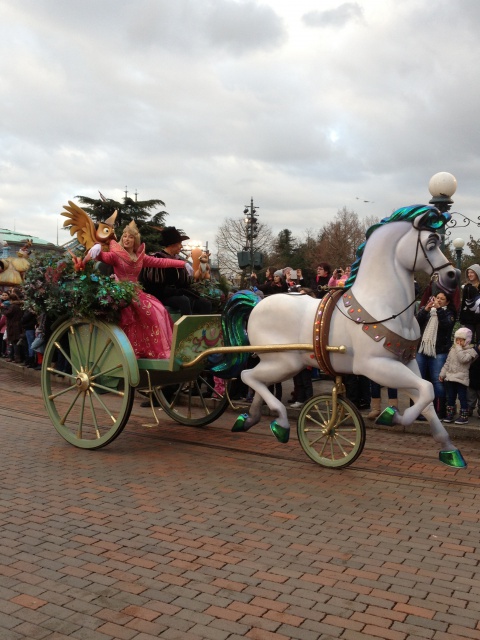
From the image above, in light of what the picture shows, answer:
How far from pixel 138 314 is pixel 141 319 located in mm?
68

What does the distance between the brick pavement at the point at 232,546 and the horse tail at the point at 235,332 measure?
95cm

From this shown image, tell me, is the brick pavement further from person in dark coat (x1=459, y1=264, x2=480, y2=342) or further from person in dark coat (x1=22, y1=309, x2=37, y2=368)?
person in dark coat (x1=22, y1=309, x2=37, y2=368)

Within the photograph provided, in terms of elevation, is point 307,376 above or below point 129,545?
above

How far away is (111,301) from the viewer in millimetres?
7363

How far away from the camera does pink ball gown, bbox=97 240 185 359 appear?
25.3ft

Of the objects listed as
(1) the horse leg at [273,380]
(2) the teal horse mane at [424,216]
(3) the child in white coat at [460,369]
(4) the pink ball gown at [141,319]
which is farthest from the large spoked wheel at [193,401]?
(2) the teal horse mane at [424,216]

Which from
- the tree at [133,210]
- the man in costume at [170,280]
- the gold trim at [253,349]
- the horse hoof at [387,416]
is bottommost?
the horse hoof at [387,416]

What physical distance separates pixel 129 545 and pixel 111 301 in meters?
3.17

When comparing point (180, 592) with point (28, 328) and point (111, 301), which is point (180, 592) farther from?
point (28, 328)

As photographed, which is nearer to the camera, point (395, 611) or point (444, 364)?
point (395, 611)

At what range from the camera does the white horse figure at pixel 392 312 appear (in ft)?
20.6

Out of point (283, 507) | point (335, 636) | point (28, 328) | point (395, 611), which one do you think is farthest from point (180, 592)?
point (28, 328)

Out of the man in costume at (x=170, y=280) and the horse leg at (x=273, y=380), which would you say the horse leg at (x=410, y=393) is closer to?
the horse leg at (x=273, y=380)

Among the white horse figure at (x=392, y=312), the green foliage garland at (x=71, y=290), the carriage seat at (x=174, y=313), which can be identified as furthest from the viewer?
the carriage seat at (x=174, y=313)
